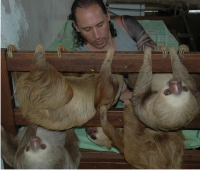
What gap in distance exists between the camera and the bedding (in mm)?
2027

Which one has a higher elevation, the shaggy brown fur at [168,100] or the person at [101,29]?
the person at [101,29]

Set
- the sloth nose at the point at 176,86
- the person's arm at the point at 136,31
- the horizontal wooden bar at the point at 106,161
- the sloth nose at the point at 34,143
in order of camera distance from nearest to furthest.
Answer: the sloth nose at the point at 176,86
the sloth nose at the point at 34,143
the horizontal wooden bar at the point at 106,161
the person's arm at the point at 136,31

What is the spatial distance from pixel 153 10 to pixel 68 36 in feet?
11.7

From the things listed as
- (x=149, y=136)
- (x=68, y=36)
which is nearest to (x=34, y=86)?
(x=149, y=136)

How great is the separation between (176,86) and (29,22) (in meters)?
1.33

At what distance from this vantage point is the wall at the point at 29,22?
5.81 feet

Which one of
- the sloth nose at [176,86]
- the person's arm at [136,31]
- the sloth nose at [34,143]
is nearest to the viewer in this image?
the sloth nose at [176,86]

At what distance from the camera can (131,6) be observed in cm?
538

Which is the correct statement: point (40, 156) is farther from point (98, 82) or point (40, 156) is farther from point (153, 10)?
point (153, 10)

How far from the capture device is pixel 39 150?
1743mm

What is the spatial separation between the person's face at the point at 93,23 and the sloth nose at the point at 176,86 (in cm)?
74

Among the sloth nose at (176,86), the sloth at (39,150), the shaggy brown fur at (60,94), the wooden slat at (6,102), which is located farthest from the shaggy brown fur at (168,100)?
the wooden slat at (6,102)

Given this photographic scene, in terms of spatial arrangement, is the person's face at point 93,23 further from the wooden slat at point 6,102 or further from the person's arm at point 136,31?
the wooden slat at point 6,102

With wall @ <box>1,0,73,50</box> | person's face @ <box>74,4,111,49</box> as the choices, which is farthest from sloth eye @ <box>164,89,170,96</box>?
wall @ <box>1,0,73,50</box>
